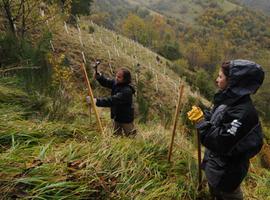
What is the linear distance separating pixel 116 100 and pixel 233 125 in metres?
2.91

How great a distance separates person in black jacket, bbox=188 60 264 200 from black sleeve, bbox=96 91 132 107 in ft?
7.93

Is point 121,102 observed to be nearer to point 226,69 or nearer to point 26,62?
point 26,62

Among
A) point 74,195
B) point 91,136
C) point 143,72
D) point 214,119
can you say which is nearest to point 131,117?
point 91,136

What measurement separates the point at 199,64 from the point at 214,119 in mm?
88557

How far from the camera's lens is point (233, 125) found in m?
3.24

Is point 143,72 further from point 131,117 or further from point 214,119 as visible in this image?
point 214,119

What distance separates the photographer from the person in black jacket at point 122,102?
589 cm

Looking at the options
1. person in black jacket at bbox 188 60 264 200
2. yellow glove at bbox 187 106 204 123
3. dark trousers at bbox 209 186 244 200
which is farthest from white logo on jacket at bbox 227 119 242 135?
dark trousers at bbox 209 186 244 200

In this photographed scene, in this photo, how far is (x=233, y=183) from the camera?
3.56 m

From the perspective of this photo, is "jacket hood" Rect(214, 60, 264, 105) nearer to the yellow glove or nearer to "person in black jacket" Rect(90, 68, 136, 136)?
the yellow glove

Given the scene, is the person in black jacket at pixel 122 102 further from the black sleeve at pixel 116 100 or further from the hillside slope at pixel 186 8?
the hillside slope at pixel 186 8

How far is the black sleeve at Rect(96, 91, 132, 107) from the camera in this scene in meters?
5.77

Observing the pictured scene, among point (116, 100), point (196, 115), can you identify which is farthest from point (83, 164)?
point (116, 100)

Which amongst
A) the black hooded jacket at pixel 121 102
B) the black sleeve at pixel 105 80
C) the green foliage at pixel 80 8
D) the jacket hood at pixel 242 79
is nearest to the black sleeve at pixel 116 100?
the black hooded jacket at pixel 121 102
